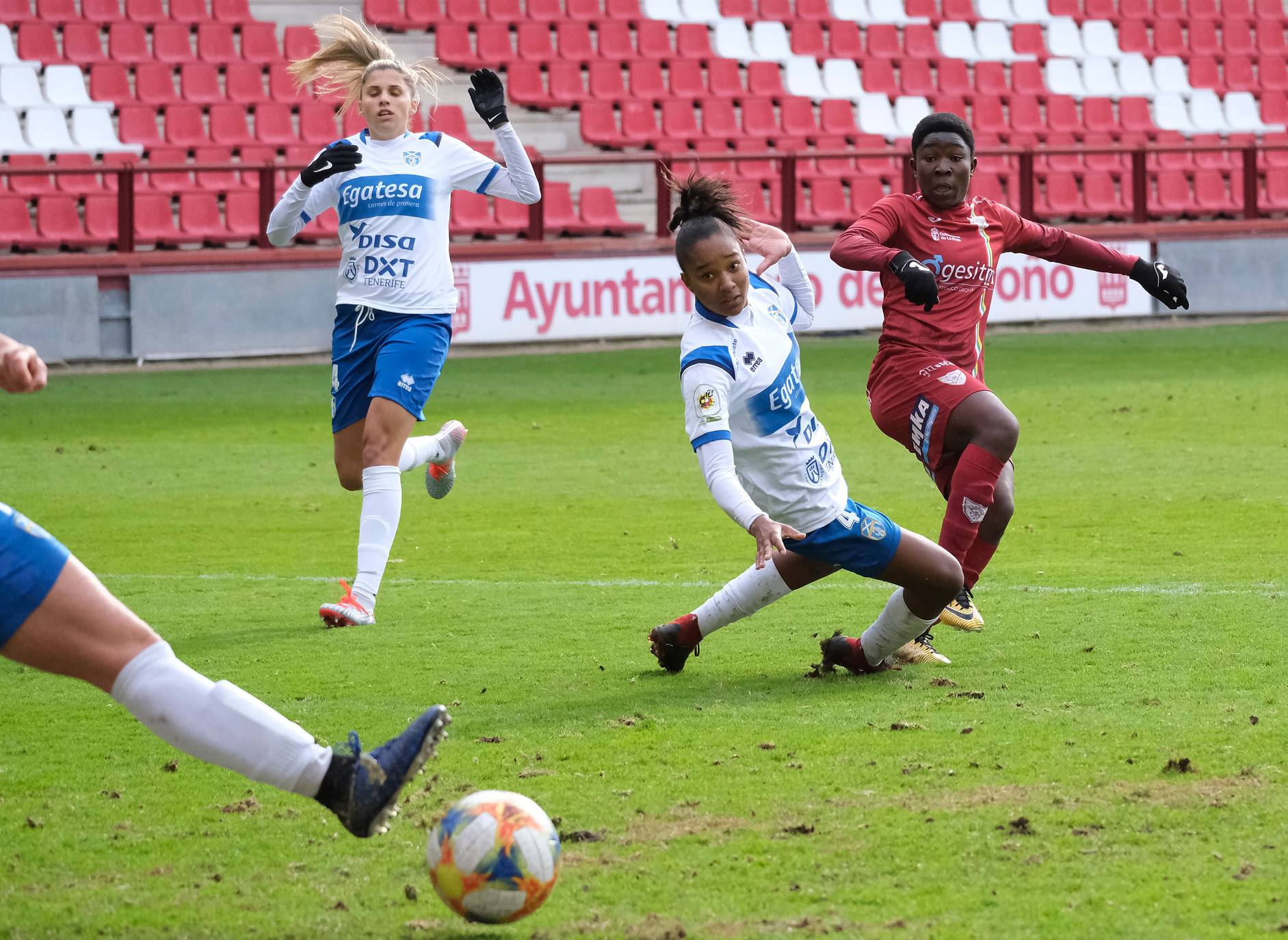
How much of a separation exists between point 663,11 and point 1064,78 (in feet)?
17.6

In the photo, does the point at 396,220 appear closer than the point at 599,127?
Yes

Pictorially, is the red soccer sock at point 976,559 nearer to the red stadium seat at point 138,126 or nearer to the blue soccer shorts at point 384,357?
the blue soccer shorts at point 384,357

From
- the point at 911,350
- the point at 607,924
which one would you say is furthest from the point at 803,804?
the point at 911,350

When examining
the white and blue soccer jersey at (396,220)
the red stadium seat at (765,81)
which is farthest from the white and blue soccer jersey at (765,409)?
the red stadium seat at (765,81)

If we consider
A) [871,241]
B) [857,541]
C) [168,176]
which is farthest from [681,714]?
[168,176]

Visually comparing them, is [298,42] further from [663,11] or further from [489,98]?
[489,98]

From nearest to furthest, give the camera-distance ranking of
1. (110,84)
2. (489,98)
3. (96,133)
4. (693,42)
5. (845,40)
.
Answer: (489,98) → (96,133) → (110,84) → (693,42) → (845,40)

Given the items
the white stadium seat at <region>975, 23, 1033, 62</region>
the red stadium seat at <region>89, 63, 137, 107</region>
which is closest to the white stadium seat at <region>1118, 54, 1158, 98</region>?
the white stadium seat at <region>975, 23, 1033, 62</region>

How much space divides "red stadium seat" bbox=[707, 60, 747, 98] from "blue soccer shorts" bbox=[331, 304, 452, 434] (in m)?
13.9

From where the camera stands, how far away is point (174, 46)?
59.4 feet

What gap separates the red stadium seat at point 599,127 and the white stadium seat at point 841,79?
300cm

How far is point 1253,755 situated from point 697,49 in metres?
17.2

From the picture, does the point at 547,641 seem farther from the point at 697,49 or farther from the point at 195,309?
the point at 697,49

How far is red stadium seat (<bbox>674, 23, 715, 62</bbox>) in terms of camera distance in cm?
2011
